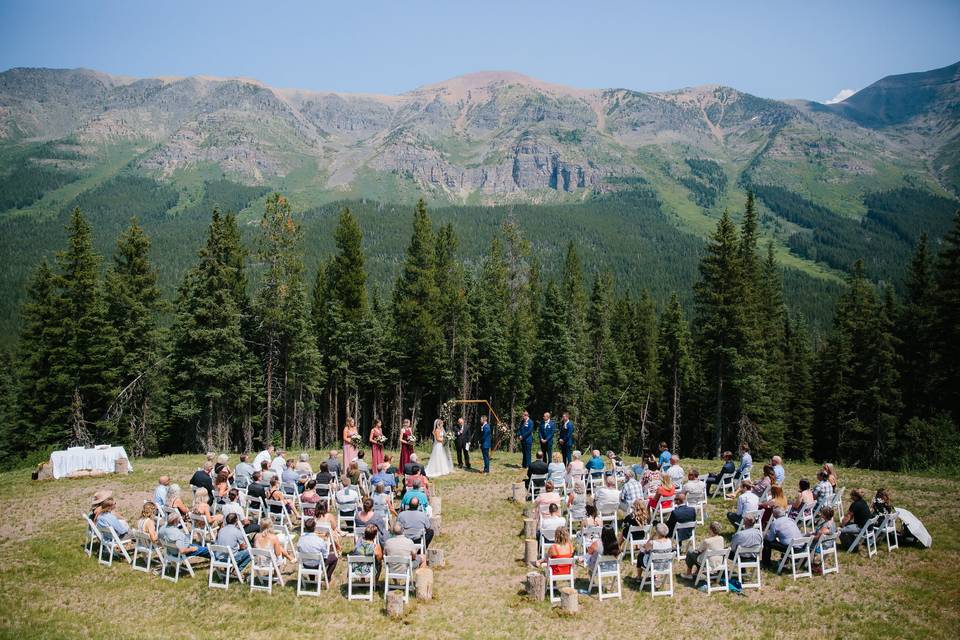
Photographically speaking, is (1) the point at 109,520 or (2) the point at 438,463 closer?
(1) the point at 109,520

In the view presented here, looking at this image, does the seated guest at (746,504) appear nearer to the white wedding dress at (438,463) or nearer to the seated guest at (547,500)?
the seated guest at (547,500)

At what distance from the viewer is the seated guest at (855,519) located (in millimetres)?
14086

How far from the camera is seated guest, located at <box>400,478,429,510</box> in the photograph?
13406 mm

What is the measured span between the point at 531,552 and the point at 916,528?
352 inches

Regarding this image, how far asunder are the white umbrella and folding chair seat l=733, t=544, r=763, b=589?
4.42 meters

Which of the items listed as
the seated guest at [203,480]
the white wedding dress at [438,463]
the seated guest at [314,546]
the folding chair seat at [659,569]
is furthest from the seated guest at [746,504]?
the seated guest at [203,480]

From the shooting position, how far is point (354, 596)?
1202 cm

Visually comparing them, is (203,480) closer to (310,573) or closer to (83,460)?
(310,573)

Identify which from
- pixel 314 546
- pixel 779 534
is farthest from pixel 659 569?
pixel 314 546

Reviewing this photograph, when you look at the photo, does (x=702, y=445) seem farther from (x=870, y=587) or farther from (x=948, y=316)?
(x=870, y=587)

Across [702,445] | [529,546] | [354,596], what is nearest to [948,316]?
[702,445]

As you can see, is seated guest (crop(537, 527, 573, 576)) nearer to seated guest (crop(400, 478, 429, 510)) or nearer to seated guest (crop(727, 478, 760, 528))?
seated guest (crop(400, 478, 429, 510))

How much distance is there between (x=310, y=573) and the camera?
12.3m

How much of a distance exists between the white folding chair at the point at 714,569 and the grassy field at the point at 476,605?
0.29 m
